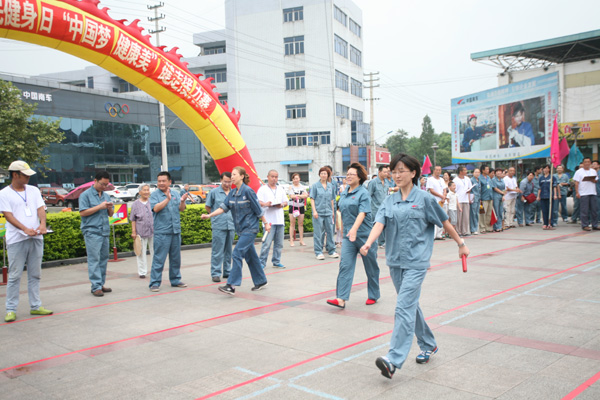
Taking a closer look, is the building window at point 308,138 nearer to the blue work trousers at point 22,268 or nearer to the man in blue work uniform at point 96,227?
the man in blue work uniform at point 96,227

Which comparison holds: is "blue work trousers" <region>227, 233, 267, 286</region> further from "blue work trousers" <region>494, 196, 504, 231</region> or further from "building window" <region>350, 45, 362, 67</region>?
"building window" <region>350, 45, 362, 67</region>

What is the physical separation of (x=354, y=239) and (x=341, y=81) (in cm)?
4645

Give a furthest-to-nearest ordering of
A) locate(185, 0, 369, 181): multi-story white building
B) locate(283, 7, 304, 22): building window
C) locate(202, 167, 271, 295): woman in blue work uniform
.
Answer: locate(283, 7, 304, 22): building window, locate(185, 0, 369, 181): multi-story white building, locate(202, 167, 271, 295): woman in blue work uniform

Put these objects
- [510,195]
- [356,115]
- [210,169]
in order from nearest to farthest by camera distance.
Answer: [510,195], [356,115], [210,169]

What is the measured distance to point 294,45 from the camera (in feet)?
161

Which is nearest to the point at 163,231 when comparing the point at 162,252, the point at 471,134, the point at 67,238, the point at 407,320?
the point at 162,252

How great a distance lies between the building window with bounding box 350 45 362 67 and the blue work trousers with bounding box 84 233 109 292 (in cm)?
4932

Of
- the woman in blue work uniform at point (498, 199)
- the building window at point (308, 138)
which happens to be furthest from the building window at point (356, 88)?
the woman in blue work uniform at point (498, 199)

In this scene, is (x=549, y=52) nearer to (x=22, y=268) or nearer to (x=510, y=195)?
(x=510, y=195)

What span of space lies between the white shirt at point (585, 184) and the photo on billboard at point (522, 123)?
642 inches

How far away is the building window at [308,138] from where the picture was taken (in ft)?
160

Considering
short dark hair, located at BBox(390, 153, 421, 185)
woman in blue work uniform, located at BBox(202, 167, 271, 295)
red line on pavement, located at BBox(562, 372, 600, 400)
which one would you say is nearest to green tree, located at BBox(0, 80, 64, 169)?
woman in blue work uniform, located at BBox(202, 167, 271, 295)

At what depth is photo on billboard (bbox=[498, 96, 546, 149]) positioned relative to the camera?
29344 millimetres

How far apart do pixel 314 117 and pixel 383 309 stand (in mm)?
43586
